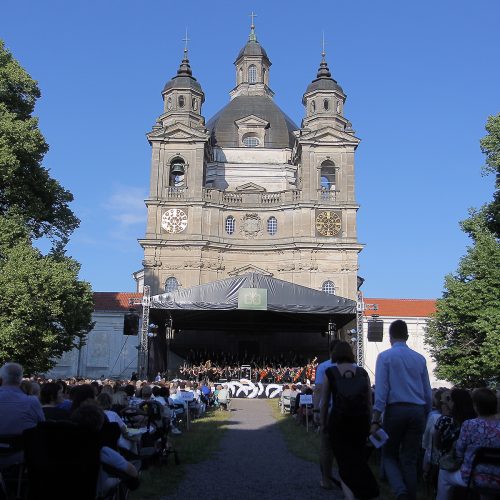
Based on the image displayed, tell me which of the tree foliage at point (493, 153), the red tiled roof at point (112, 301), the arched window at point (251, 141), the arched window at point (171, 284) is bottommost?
the red tiled roof at point (112, 301)

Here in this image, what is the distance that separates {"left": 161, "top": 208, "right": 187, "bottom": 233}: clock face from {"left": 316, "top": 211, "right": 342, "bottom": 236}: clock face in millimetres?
8720

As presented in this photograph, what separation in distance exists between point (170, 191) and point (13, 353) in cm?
2355

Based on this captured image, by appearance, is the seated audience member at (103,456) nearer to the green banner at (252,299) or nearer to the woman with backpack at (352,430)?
the woman with backpack at (352,430)

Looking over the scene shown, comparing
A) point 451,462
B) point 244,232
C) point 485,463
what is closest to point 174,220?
point 244,232

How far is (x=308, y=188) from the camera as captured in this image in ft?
139

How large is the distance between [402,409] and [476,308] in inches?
824

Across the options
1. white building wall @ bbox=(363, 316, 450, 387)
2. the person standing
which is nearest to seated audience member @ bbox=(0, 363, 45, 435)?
the person standing

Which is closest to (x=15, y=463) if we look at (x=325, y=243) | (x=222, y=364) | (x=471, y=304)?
(x=471, y=304)

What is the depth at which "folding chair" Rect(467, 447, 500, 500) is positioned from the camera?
5133mm

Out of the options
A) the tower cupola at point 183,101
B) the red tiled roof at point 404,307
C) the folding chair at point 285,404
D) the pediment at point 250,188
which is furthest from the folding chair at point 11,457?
the tower cupola at point 183,101

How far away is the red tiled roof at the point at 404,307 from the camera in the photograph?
144ft

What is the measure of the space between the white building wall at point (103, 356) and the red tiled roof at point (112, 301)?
100 cm

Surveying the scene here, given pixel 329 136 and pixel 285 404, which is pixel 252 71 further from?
pixel 285 404

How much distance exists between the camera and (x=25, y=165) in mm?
22391
